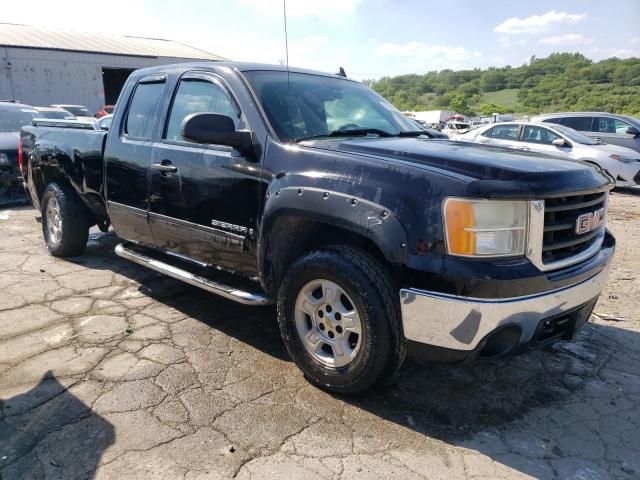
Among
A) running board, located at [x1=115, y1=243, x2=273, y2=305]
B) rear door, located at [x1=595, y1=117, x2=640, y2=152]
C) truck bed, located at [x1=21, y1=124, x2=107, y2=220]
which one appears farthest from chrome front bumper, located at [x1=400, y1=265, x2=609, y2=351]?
rear door, located at [x1=595, y1=117, x2=640, y2=152]

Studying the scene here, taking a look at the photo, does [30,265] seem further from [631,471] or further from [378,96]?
[631,471]

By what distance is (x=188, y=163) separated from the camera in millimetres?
3613

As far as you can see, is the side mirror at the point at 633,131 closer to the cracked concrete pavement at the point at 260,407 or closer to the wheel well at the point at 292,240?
the cracked concrete pavement at the point at 260,407

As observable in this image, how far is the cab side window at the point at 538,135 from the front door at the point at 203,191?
9.61 m

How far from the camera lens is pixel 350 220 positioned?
2648mm

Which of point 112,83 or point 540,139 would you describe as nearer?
point 540,139

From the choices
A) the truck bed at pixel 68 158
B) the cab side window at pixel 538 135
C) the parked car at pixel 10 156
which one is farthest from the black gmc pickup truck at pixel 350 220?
the cab side window at pixel 538 135

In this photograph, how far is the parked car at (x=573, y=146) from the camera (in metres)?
11.1

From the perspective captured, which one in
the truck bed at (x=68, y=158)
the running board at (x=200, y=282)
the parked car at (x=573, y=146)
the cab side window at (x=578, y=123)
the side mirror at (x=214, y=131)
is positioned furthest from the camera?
the cab side window at (x=578, y=123)

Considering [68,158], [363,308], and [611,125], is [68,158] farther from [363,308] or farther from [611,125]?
[611,125]

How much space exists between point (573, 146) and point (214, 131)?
10.4 m

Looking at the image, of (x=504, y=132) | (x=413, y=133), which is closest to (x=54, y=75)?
(x=504, y=132)

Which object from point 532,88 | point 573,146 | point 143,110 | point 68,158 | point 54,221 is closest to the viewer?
point 143,110

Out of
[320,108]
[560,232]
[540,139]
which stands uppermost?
[320,108]
